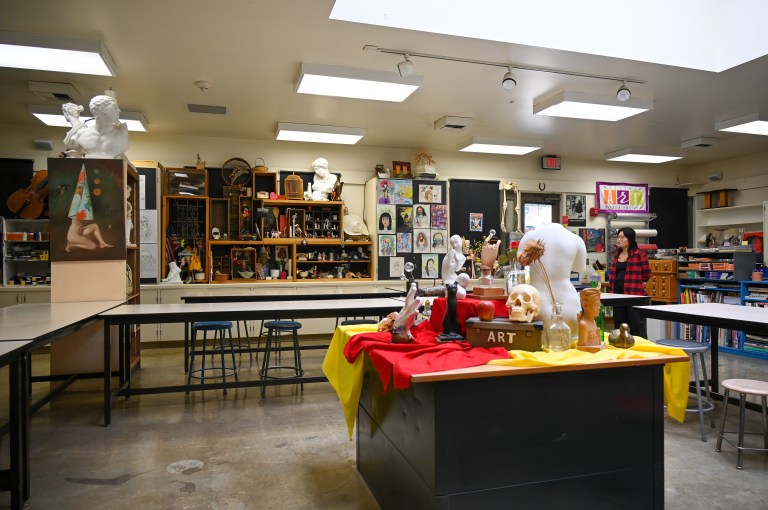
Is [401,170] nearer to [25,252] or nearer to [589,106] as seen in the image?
[589,106]

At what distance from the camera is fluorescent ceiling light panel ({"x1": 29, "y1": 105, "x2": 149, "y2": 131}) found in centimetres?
609

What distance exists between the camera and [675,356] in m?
2.20

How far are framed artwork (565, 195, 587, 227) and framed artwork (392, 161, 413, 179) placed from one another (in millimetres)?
Result: 3314

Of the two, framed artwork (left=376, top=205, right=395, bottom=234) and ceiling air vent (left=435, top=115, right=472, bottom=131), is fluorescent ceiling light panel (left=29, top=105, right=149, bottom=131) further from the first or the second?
ceiling air vent (left=435, top=115, right=472, bottom=131)

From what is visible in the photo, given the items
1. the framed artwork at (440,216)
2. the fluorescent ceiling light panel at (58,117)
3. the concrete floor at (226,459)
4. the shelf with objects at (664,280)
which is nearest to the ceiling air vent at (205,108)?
the fluorescent ceiling light panel at (58,117)

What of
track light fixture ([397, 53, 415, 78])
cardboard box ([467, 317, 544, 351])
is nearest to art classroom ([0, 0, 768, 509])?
cardboard box ([467, 317, 544, 351])

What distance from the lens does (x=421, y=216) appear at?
872 centimetres

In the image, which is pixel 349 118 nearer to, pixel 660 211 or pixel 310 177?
pixel 310 177

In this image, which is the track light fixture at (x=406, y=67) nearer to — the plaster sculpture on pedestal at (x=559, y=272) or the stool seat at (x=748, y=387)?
the plaster sculpture on pedestal at (x=559, y=272)

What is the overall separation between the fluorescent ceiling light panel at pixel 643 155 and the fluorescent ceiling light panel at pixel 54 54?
788 centimetres

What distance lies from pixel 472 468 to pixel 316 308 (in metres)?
2.89

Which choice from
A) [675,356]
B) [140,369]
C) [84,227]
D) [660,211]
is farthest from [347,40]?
[660,211]

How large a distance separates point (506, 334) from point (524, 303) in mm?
167

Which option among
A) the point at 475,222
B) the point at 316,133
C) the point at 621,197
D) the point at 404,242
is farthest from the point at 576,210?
the point at 316,133
